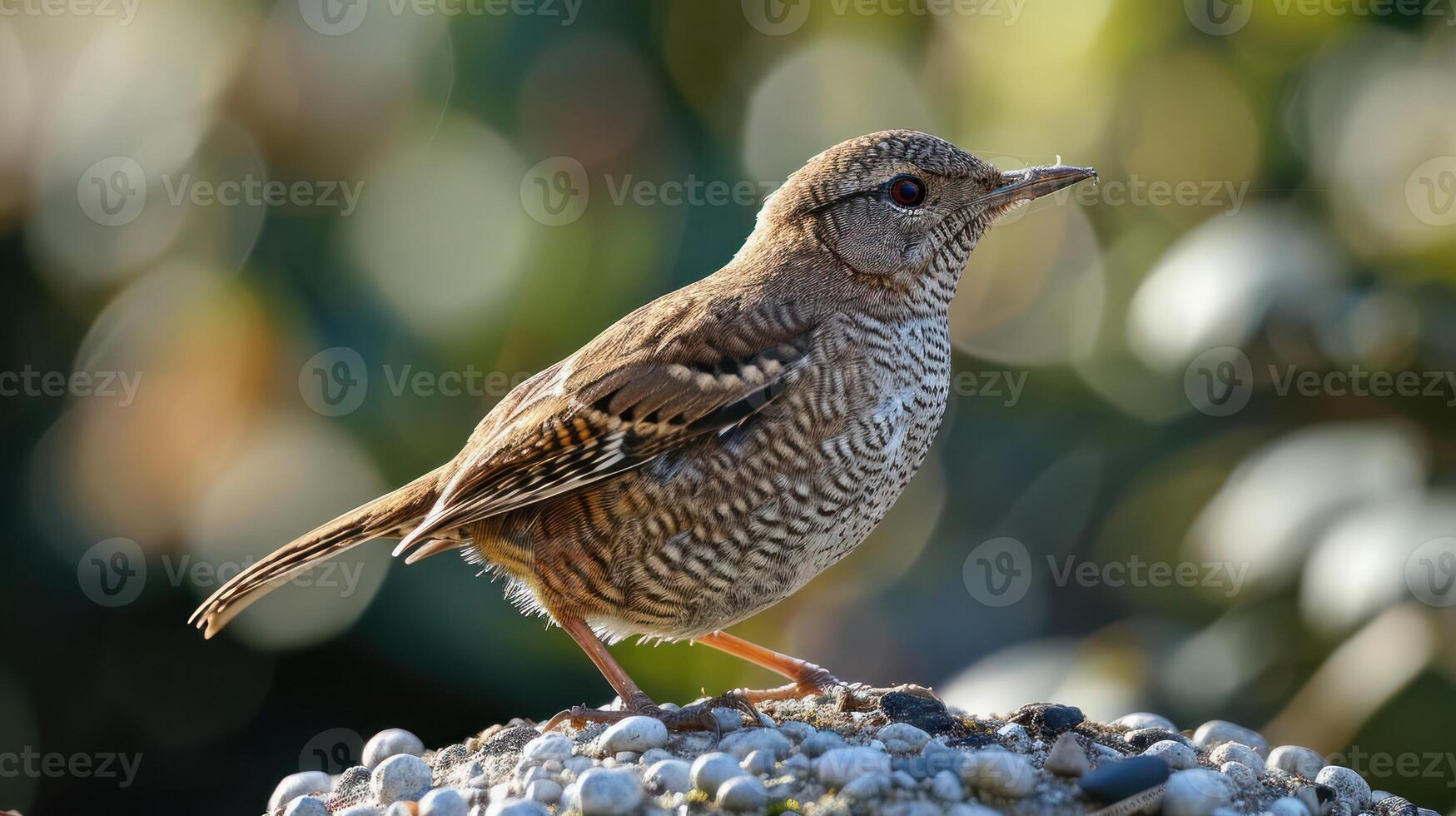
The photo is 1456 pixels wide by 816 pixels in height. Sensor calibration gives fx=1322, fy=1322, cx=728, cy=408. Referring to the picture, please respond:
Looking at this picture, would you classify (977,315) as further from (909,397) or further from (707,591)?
(707,591)

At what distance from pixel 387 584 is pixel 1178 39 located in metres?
4.55

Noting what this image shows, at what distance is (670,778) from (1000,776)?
2.30 ft

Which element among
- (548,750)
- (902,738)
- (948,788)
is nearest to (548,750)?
(548,750)

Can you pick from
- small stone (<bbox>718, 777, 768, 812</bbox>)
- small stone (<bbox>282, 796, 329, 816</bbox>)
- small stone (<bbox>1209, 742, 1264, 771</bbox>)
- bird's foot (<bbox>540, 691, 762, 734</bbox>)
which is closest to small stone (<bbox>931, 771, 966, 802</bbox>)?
small stone (<bbox>718, 777, 768, 812</bbox>)

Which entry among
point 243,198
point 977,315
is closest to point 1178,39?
point 977,315

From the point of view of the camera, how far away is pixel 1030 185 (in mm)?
4016

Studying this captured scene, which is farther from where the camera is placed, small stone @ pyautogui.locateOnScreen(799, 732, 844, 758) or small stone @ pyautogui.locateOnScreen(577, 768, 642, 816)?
small stone @ pyautogui.locateOnScreen(799, 732, 844, 758)

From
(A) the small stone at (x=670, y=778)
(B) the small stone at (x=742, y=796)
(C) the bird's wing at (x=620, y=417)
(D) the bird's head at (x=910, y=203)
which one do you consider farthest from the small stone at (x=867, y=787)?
(D) the bird's head at (x=910, y=203)

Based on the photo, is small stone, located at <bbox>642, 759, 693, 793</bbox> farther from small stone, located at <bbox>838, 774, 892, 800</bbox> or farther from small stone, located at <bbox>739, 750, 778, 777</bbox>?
small stone, located at <bbox>838, 774, 892, 800</bbox>

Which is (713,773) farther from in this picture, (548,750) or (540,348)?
(540,348)

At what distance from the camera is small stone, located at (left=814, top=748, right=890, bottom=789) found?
2828mm

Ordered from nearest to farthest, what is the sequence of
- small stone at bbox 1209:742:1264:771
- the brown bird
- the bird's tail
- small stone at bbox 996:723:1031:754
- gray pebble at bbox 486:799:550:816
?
gray pebble at bbox 486:799:550:816
small stone at bbox 996:723:1031:754
small stone at bbox 1209:742:1264:771
the brown bird
the bird's tail

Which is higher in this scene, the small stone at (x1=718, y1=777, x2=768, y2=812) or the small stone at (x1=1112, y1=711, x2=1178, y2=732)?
the small stone at (x1=718, y1=777, x2=768, y2=812)

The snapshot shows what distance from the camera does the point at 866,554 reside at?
632cm
